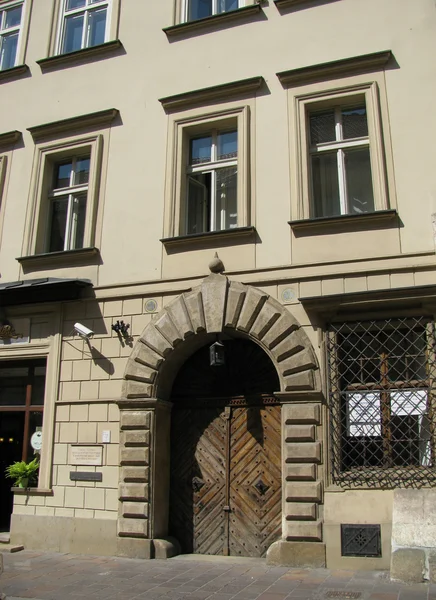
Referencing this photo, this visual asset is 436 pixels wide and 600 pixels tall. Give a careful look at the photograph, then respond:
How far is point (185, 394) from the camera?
9.58 m

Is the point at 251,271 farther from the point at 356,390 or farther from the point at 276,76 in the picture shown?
the point at 276,76

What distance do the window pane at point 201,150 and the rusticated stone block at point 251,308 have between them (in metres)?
2.69

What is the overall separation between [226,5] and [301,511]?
8.42 metres

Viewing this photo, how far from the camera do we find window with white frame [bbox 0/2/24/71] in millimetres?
12688

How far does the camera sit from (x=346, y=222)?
28.7 ft

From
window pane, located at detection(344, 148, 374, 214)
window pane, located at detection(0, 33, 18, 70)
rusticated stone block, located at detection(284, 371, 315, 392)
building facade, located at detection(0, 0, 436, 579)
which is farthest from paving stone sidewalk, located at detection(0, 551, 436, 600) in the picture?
window pane, located at detection(0, 33, 18, 70)

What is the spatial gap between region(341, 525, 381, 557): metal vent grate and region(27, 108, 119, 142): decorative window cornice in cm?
760

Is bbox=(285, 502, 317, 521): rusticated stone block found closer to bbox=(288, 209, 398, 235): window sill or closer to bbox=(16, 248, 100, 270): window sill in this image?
bbox=(288, 209, 398, 235): window sill

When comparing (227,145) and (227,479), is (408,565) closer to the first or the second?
(227,479)

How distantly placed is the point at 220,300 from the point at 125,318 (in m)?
1.66

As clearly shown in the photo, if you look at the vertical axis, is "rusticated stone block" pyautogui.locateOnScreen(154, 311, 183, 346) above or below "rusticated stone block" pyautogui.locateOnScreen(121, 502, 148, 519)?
above

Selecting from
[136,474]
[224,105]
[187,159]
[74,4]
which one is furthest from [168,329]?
[74,4]

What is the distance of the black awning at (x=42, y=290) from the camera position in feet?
32.4

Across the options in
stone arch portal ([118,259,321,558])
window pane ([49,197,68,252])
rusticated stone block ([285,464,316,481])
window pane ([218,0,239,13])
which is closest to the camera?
rusticated stone block ([285,464,316,481])
